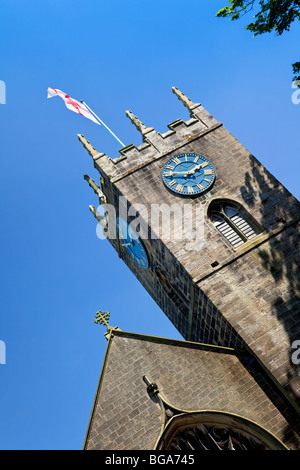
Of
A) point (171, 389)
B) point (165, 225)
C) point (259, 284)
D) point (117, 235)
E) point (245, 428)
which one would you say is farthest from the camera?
point (117, 235)

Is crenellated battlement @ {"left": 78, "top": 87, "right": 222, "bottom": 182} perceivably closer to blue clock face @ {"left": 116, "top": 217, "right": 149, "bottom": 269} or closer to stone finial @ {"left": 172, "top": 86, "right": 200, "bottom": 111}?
stone finial @ {"left": 172, "top": 86, "right": 200, "bottom": 111}

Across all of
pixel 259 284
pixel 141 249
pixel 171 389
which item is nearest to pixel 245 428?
pixel 171 389

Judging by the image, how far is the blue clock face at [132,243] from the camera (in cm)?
2527

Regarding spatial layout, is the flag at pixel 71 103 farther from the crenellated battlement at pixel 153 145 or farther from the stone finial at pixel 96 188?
the stone finial at pixel 96 188

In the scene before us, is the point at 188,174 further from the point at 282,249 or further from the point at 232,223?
the point at 282,249

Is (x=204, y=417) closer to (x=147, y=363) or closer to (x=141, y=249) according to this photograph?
(x=147, y=363)

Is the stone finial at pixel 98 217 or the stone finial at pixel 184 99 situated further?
the stone finial at pixel 98 217

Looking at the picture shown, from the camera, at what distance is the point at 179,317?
960 inches

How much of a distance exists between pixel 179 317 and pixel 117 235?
7.38 m

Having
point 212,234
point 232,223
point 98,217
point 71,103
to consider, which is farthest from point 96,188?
point 232,223

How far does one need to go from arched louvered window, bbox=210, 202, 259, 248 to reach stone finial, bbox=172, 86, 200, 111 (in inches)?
294

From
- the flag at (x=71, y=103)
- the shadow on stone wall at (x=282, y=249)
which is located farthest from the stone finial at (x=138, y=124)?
the shadow on stone wall at (x=282, y=249)

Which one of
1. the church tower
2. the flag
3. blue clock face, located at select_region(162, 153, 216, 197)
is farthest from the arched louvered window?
the flag

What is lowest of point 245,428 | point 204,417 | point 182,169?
point 245,428
